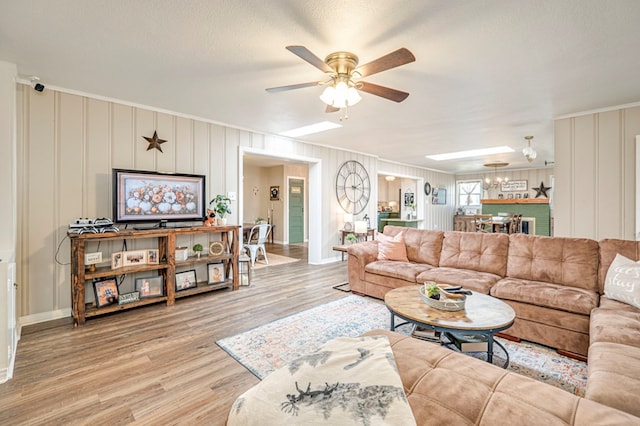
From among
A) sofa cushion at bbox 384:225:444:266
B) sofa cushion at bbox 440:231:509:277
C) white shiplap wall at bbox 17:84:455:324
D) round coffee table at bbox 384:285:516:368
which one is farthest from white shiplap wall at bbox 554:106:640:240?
white shiplap wall at bbox 17:84:455:324

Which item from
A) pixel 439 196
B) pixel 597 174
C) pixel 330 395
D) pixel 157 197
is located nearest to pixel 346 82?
pixel 330 395

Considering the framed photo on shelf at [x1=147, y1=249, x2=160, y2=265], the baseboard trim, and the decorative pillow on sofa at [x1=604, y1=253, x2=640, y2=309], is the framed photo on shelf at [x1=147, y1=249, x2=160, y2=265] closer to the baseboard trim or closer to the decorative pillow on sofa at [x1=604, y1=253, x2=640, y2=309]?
the baseboard trim

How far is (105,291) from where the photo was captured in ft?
10.9

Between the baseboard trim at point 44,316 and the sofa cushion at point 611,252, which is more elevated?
the sofa cushion at point 611,252

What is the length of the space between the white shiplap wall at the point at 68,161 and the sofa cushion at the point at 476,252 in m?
3.43

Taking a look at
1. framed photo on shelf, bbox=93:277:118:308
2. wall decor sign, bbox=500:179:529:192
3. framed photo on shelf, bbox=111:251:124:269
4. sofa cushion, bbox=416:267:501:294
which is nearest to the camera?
sofa cushion, bbox=416:267:501:294

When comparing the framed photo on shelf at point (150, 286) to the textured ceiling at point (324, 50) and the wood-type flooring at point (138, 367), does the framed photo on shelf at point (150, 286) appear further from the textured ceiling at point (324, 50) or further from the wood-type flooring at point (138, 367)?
the textured ceiling at point (324, 50)

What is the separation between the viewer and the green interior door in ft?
30.2

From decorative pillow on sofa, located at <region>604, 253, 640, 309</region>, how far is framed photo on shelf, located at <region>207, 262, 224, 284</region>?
4.31 meters

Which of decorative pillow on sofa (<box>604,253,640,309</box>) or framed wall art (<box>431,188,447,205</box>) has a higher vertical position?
framed wall art (<box>431,188,447,205</box>)

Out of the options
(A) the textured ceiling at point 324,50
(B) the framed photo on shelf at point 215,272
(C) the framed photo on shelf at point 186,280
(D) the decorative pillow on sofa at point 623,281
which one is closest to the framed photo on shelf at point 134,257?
(C) the framed photo on shelf at point 186,280

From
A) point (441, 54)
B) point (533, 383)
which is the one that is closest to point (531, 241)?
point (441, 54)

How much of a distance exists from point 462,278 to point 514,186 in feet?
28.8

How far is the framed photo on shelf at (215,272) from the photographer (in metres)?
4.24
